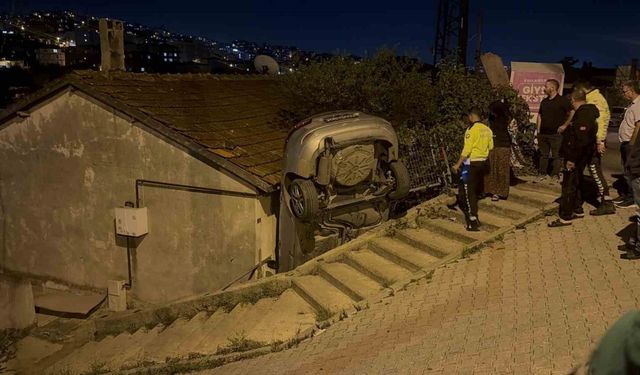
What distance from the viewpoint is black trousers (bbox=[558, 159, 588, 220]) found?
7.45 meters

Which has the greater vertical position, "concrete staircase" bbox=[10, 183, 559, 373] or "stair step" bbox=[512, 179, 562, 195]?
"stair step" bbox=[512, 179, 562, 195]

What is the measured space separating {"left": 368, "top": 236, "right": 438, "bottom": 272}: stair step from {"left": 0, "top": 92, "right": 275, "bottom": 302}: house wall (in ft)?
7.46

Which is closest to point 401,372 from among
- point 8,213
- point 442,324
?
point 442,324

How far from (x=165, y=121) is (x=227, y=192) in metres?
1.82

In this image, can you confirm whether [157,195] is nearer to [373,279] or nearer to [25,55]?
[373,279]

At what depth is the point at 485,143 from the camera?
26.5 feet

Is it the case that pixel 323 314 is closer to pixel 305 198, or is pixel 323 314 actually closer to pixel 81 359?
pixel 305 198

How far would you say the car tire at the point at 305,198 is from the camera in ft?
25.8

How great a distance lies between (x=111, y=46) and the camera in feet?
39.8

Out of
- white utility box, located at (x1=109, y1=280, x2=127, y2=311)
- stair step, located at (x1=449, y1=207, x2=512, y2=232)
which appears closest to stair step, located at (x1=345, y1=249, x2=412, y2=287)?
stair step, located at (x1=449, y1=207, x2=512, y2=232)

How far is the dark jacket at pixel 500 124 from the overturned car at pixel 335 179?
187 cm

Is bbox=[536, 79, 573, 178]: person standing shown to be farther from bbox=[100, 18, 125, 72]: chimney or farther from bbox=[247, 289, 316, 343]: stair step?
bbox=[100, 18, 125, 72]: chimney

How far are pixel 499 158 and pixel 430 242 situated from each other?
2016 mm

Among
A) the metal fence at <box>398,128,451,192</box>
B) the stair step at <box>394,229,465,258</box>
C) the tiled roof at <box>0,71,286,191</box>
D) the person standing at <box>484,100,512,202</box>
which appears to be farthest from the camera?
the metal fence at <box>398,128,451,192</box>
